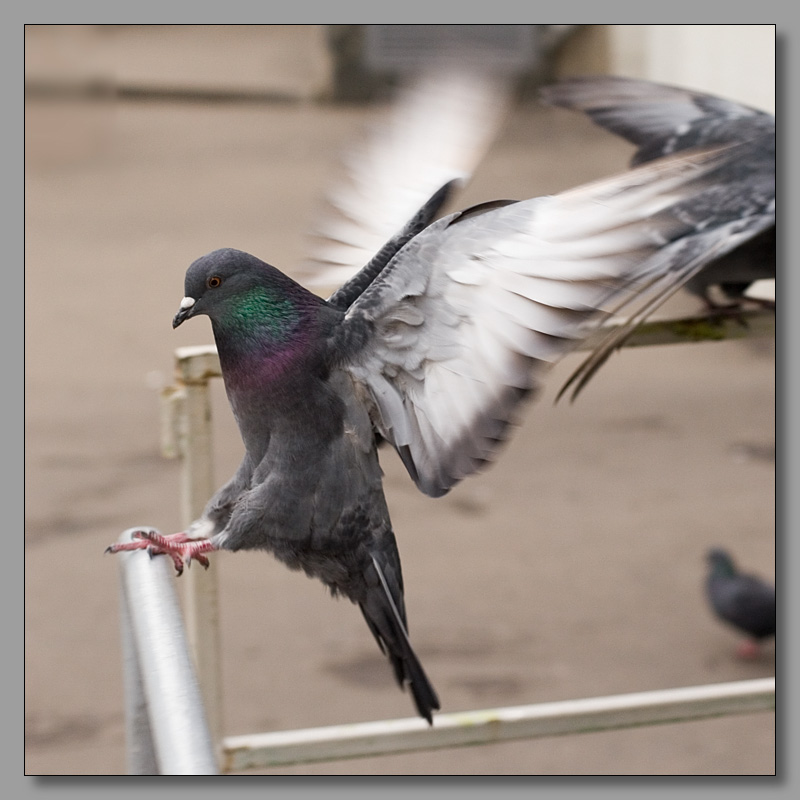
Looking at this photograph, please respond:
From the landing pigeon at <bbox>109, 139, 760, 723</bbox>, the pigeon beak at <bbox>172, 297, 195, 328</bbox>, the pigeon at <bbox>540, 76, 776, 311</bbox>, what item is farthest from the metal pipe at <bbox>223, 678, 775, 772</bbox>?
the pigeon beak at <bbox>172, 297, 195, 328</bbox>

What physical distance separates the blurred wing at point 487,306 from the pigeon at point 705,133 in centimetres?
65

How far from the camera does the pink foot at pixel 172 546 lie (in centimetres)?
128

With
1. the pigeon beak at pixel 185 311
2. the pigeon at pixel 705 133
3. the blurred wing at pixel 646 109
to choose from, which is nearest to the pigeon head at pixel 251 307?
the pigeon beak at pixel 185 311

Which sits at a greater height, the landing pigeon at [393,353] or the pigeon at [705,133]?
the pigeon at [705,133]

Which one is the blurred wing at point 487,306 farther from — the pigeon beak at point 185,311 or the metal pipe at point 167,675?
the metal pipe at point 167,675

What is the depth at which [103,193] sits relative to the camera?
205 inches

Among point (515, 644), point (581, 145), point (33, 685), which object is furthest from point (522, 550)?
point (581, 145)

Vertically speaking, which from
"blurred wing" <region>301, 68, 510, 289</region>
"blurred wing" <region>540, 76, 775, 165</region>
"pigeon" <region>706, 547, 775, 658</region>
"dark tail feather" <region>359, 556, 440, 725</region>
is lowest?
"dark tail feather" <region>359, 556, 440, 725</region>

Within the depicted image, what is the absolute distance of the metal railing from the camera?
1381 millimetres

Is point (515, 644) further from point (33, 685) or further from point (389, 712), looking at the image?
point (33, 685)

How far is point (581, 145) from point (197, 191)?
1.96 m

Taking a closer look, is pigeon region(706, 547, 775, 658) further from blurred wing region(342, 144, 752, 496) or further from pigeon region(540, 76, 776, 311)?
blurred wing region(342, 144, 752, 496)

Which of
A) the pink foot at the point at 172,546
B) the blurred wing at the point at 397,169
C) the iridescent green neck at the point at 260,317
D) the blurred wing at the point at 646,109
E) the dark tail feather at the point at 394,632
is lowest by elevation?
the dark tail feather at the point at 394,632

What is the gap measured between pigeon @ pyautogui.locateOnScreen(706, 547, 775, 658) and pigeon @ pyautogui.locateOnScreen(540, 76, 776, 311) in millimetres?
1209
